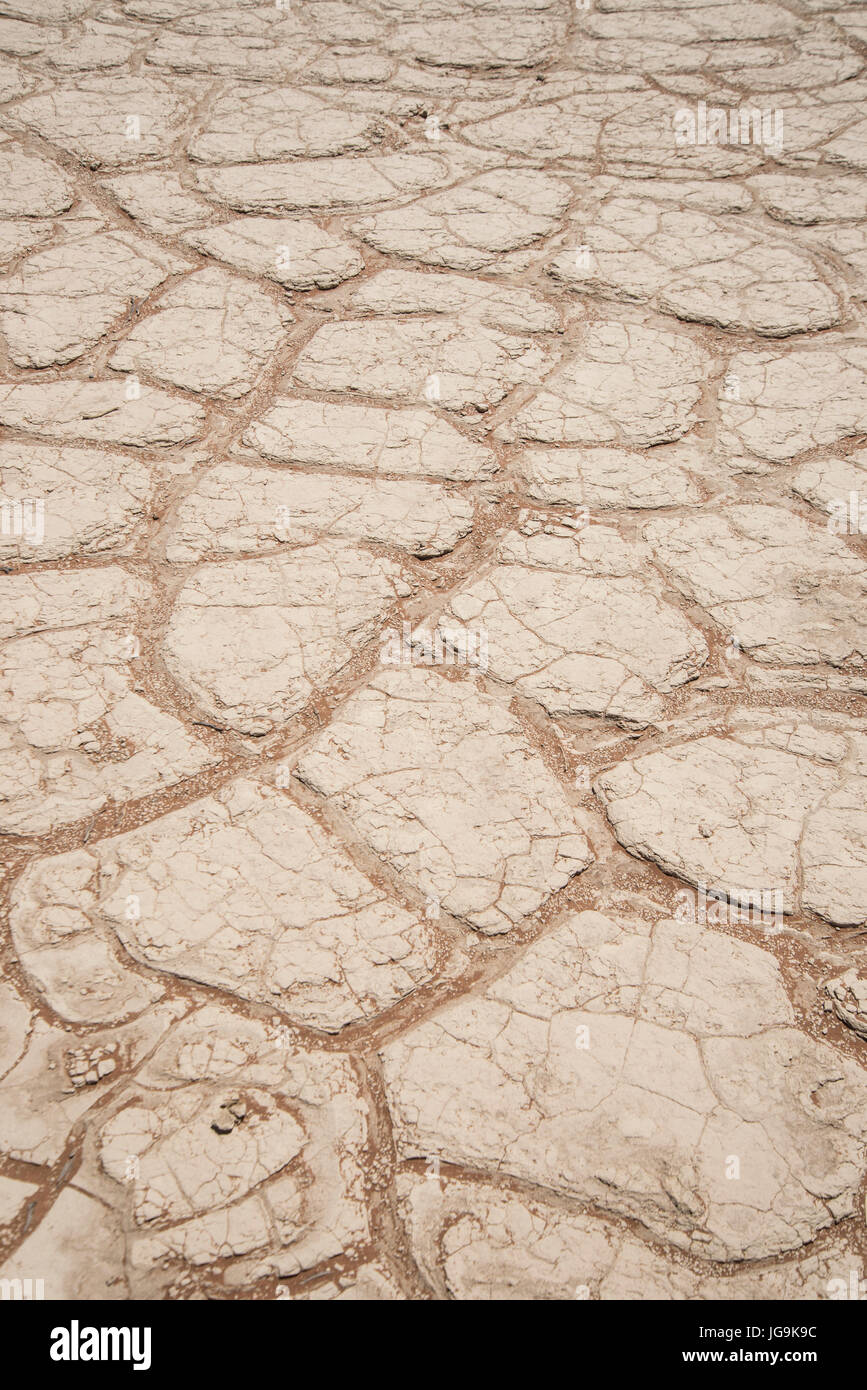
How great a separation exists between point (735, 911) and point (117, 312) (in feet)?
7.70

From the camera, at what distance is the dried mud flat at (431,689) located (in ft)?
4.92

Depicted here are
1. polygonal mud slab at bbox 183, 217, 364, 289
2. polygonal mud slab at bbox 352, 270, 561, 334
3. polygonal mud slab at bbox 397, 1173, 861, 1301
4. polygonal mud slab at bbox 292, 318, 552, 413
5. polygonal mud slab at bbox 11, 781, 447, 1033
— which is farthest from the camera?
polygonal mud slab at bbox 183, 217, 364, 289

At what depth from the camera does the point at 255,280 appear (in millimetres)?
3041

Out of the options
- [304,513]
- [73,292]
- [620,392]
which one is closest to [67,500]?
[304,513]

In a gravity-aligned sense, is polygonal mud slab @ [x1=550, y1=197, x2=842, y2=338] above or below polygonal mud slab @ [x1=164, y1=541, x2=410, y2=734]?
above

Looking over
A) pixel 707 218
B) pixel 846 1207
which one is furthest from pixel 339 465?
pixel 846 1207

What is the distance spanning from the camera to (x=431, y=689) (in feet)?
6.93

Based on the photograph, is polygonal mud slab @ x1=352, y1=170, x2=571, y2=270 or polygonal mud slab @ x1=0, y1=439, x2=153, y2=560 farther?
polygonal mud slab @ x1=352, y1=170, x2=571, y2=270

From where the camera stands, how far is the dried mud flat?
1499 mm

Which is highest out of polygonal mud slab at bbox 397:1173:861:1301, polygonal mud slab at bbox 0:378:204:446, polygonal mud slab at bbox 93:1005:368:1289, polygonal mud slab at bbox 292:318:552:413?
polygonal mud slab at bbox 292:318:552:413

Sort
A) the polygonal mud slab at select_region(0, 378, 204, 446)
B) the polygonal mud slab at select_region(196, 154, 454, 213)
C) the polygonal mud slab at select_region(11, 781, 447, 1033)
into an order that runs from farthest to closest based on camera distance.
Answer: the polygonal mud slab at select_region(196, 154, 454, 213), the polygonal mud slab at select_region(0, 378, 204, 446), the polygonal mud slab at select_region(11, 781, 447, 1033)

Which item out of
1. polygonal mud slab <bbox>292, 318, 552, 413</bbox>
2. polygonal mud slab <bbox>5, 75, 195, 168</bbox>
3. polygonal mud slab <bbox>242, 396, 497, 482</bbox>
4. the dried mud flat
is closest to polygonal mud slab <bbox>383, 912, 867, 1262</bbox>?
the dried mud flat

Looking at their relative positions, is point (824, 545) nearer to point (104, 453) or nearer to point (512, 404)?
point (512, 404)

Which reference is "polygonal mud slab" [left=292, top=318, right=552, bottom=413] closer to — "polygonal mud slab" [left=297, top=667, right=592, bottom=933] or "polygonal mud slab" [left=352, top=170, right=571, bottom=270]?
Answer: "polygonal mud slab" [left=352, top=170, right=571, bottom=270]
